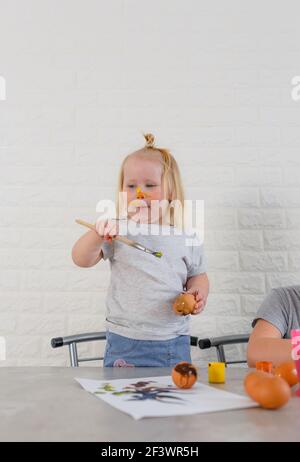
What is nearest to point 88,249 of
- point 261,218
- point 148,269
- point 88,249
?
point 88,249

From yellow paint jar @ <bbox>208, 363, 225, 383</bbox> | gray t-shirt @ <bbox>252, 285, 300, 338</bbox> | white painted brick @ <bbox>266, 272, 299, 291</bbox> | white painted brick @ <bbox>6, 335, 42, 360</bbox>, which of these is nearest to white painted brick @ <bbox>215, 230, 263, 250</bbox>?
white painted brick @ <bbox>266, 272, 299, 291</bbox>

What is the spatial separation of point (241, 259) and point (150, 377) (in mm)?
916

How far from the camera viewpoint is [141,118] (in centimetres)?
177

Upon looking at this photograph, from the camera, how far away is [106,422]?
0.57m

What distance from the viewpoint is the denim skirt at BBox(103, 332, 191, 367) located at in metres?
1.30

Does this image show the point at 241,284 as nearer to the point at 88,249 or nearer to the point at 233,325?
the point at 233,325

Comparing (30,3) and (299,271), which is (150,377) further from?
(30,3)

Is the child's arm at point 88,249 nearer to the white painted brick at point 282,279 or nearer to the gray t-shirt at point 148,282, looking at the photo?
the gray t-shirt at point 148,282

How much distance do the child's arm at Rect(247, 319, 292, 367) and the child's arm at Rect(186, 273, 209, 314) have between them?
159mm

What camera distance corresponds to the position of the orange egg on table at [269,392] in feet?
2.07

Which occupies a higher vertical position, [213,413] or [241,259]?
[241,259]

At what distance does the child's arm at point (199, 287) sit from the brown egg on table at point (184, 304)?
64mm
